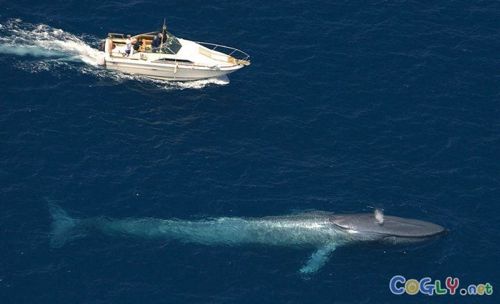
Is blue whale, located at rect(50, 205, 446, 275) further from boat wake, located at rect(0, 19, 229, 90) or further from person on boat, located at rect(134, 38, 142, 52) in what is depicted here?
person on boat, located at rect(134, 38, 142, 52)

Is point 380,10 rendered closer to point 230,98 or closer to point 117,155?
point 230,98

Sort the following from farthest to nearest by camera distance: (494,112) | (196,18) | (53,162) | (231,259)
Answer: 1. (196,18)
2. (494,112)
3. (53,162)
4. (231,259)

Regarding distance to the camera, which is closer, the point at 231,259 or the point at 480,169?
the point at 231,259

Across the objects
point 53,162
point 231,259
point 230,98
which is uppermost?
point 230,98

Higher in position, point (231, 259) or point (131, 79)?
point (131, 79)

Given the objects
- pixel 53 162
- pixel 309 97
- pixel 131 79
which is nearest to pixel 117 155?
pixel 53 162

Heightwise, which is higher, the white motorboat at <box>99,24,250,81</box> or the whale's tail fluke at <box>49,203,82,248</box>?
the white motorboat at <box>99,24,250,81</box>

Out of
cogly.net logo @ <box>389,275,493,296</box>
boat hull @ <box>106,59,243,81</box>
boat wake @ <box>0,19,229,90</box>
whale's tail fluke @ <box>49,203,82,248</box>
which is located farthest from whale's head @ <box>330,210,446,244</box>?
boat wake @ <box>0,19,229,90</box>
